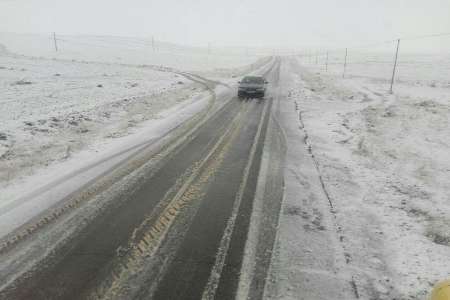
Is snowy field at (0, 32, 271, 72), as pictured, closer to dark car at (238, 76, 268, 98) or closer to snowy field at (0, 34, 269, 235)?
dark car at (238, 76, 268, 98)

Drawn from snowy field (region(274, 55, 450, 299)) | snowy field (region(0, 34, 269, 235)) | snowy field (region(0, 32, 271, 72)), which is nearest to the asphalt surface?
snowy field (region(274, 55, 450, 299))

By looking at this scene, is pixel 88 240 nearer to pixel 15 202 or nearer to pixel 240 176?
pixel 15 202

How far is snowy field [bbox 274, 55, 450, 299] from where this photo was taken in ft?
17.7

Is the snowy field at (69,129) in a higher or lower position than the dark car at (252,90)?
lower

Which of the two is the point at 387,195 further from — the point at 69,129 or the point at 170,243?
the point at 69,129

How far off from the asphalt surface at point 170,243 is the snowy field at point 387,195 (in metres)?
1.05

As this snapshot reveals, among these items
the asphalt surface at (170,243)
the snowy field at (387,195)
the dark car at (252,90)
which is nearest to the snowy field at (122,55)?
the dark car at (252,90)

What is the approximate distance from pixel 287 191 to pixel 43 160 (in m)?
7.18

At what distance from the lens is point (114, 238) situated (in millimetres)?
6172

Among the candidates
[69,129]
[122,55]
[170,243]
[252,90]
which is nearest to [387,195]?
[170,243]

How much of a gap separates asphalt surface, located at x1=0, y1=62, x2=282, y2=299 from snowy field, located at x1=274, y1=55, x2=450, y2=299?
1053 millimetres

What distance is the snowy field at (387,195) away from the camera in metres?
5.41

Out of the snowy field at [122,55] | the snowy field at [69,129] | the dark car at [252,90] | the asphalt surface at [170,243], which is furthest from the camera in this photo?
the snowy field at [122,55]

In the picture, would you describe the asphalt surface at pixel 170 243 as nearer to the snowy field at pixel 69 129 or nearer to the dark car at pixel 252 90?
the snowy field at pixel 69 129
